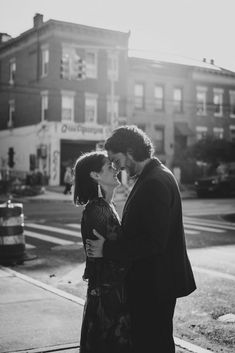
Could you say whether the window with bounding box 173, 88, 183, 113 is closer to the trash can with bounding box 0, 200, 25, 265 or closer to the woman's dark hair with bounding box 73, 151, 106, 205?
the trash can with bounding box 0, 200, 25, 265

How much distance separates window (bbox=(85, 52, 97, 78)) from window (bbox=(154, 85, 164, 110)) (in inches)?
217

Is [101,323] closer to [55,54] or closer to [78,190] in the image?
[78,190]

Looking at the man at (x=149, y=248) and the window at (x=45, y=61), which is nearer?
the man at (x=149, y=248)

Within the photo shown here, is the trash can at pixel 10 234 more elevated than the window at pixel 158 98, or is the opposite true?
the window at pixel 158 98

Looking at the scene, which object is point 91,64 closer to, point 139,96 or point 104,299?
point 139,96

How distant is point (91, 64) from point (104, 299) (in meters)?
35.6

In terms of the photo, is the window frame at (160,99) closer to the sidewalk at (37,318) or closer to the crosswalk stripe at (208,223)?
the crosswalk stripe at (208,223)

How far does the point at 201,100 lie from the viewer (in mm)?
43750

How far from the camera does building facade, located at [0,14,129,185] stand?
3634 centimetres

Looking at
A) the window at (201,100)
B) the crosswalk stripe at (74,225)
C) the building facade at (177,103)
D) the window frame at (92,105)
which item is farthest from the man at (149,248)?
the window at (201,100)

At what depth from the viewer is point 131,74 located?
4000 cm

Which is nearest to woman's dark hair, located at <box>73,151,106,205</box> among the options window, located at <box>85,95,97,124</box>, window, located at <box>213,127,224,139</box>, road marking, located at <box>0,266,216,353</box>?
road marking, located at <box>0,266,216,353</box>

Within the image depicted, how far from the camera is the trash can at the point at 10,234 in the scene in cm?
951

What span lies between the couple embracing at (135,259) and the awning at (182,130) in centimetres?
3867
